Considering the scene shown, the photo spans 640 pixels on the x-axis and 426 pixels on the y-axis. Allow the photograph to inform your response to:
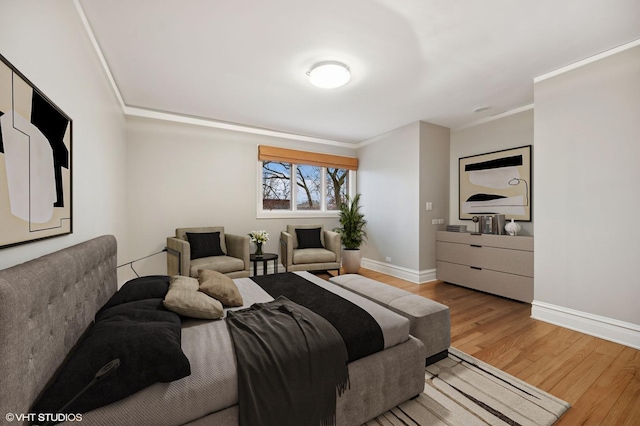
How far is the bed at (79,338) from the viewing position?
80cm

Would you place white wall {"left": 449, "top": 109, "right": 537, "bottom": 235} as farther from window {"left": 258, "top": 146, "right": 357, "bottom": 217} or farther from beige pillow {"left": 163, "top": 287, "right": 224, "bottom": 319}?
beige pillow {"left": 163, "top": 287, "right": 224, "bottom": 319}

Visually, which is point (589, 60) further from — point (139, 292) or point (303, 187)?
point (139, 292)

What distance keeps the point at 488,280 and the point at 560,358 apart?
5.05 ft

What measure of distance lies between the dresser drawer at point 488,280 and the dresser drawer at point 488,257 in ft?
0.21

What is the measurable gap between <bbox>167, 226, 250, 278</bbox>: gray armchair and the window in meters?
0.96

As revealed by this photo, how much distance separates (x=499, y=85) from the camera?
2.94 m

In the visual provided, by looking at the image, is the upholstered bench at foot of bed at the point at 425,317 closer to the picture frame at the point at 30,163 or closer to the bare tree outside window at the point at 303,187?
the picture frame at the point at 30,163

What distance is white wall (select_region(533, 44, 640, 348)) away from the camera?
7.32 feet

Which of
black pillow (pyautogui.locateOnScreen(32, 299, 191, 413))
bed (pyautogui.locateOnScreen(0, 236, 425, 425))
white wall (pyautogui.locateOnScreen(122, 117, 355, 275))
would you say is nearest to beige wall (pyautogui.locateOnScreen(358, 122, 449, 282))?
white wall (pyautogui.locateOnScreen(122, 117, 355, 275))

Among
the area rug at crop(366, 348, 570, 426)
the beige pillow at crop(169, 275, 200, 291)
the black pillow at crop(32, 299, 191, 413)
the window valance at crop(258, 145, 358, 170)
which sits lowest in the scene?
the area rug at crop(366, 348, 570, 426)

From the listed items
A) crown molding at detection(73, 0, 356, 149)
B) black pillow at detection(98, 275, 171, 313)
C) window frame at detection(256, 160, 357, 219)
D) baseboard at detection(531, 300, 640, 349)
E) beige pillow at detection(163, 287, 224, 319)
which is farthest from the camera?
window frame at detection(256, 160, 357, 219)

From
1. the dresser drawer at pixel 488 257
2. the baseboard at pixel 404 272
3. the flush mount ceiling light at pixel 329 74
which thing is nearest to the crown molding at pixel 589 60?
the dresser drawer at pixel 488 257

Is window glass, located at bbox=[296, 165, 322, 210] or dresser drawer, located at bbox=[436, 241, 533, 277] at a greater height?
window glass, located at bbox=[296, 165, 322, 210]

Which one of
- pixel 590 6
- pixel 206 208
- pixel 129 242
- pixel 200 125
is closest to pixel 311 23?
pixel 590 6
